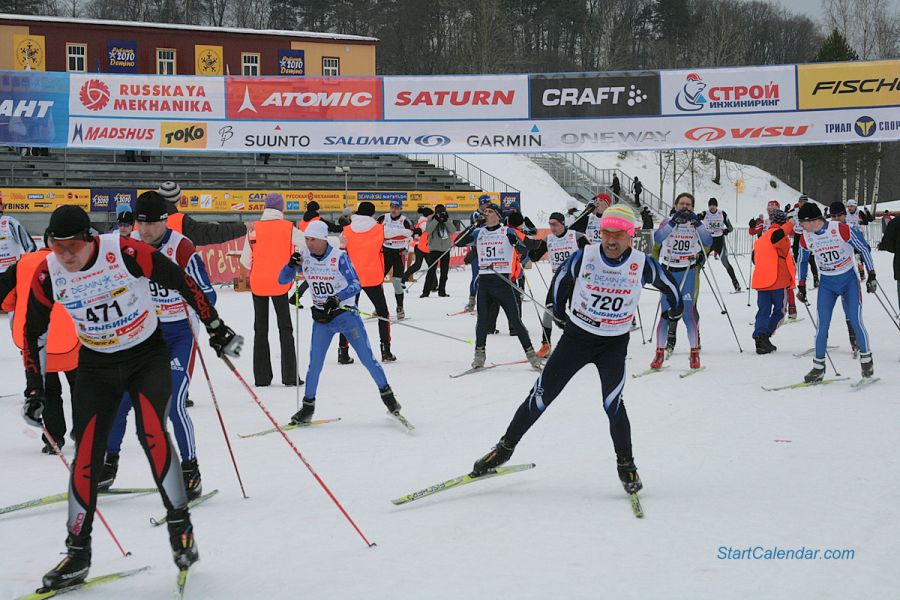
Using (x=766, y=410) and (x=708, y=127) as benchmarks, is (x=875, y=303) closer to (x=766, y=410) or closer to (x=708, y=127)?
(x=708, y=127)

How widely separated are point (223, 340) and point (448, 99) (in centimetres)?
1377

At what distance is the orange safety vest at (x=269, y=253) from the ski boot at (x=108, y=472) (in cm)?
389

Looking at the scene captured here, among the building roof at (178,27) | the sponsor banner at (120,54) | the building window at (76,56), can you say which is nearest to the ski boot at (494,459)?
the building roof at (178,27)

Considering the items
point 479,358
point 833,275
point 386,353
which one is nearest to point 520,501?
point 479,358

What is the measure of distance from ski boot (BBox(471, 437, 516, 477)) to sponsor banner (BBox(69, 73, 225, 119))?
1366 centimetres

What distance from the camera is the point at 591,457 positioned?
6527mm

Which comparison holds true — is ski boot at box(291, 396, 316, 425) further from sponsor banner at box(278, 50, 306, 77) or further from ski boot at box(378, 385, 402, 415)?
sponsor banner at box(278, 50, 306, 77)

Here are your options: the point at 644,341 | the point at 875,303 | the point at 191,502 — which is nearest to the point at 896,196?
the point at 875,303

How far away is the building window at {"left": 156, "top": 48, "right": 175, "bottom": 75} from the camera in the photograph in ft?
125

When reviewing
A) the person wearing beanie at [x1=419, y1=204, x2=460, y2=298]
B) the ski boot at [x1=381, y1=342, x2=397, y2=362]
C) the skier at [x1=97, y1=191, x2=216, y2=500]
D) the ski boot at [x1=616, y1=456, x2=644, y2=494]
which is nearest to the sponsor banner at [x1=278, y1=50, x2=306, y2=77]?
the person wearing beanie at [x1=419, y1=204, x2=460, y2=298]

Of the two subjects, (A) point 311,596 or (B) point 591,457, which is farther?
(B) point 591,457

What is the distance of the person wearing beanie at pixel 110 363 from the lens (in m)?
4.17

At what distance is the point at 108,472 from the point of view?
5.86 m

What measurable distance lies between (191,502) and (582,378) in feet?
17.7
